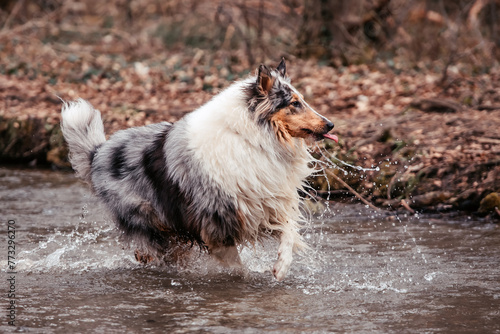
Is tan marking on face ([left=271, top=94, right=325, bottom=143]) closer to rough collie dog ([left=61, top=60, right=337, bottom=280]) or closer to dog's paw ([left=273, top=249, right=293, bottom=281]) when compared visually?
rough collie dog ([left=61, top=60, right=337, bottom=280])

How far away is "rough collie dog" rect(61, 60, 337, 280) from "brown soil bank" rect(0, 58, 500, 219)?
0.46 metres

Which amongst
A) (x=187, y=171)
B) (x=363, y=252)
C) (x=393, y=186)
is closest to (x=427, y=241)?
(x=363, y=252)

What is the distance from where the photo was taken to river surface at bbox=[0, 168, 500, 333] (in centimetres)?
410

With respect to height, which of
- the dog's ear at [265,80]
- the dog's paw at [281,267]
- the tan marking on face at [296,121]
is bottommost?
the dog's paw at [281,267]

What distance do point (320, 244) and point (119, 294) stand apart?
6.98 feet

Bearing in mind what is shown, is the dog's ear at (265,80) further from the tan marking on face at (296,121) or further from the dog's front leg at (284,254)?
the dog's front leg at (284,254)

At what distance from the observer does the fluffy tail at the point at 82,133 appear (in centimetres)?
569

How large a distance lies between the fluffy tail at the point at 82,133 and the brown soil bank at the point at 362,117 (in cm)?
197

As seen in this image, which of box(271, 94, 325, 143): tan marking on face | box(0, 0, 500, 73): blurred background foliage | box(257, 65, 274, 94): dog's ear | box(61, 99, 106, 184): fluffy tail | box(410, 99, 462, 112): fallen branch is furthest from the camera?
box(0, 0, 500, 73): blurred background foliage

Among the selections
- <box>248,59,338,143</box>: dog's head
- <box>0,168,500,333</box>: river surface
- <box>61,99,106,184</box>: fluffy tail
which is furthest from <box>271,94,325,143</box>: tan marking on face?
<box>61,99,106,184</box>: fluffy tail

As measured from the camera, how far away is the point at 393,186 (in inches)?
290

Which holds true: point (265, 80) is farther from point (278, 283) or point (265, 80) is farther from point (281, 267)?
point (278, 283)

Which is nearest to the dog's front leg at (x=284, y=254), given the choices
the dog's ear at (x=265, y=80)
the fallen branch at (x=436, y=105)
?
the dog's ear at (x=265, y=80)

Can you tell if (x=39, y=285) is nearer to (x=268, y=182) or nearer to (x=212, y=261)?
(x=212, y=261)
